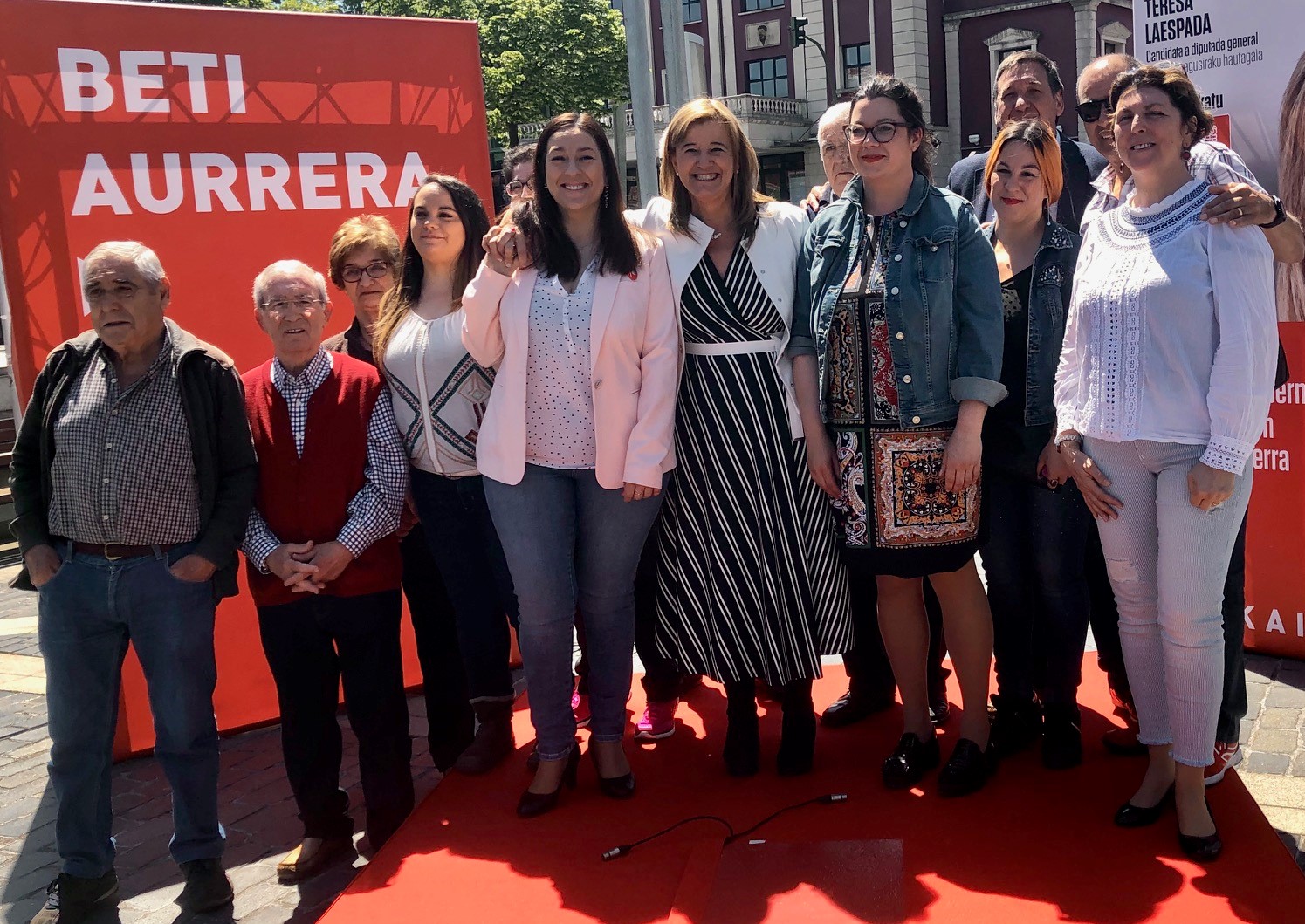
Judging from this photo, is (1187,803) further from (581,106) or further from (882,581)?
(581,106)

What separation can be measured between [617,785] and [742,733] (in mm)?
416

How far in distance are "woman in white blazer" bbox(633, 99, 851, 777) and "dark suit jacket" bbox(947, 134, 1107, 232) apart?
0.67 metres

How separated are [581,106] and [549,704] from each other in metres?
30.4

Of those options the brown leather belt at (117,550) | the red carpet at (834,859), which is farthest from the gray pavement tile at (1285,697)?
the brown leather belt at (117,550)

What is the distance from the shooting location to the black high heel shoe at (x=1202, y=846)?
2.92 meters

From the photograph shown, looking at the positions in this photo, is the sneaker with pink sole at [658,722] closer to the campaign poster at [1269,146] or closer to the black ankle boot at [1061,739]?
the black ankle boot at [1061,739]

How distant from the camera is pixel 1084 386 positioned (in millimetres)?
3006

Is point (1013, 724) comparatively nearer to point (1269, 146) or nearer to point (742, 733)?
point (742, 733)

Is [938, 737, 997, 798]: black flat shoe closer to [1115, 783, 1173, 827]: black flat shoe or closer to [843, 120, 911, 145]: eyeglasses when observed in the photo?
[1115, 783, 1173, 827]: black flat shoe

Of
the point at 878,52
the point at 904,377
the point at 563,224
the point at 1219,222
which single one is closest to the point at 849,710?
the point at 904,377

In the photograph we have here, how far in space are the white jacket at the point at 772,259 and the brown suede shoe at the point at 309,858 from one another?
6.03ft

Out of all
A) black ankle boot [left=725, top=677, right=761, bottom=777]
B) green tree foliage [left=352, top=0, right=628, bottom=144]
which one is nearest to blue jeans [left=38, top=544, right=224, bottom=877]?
black ankle boot [left=725, top=677, right=761, bottom=777]

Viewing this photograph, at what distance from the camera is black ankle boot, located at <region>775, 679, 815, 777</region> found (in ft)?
11.8

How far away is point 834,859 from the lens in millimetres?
3057
